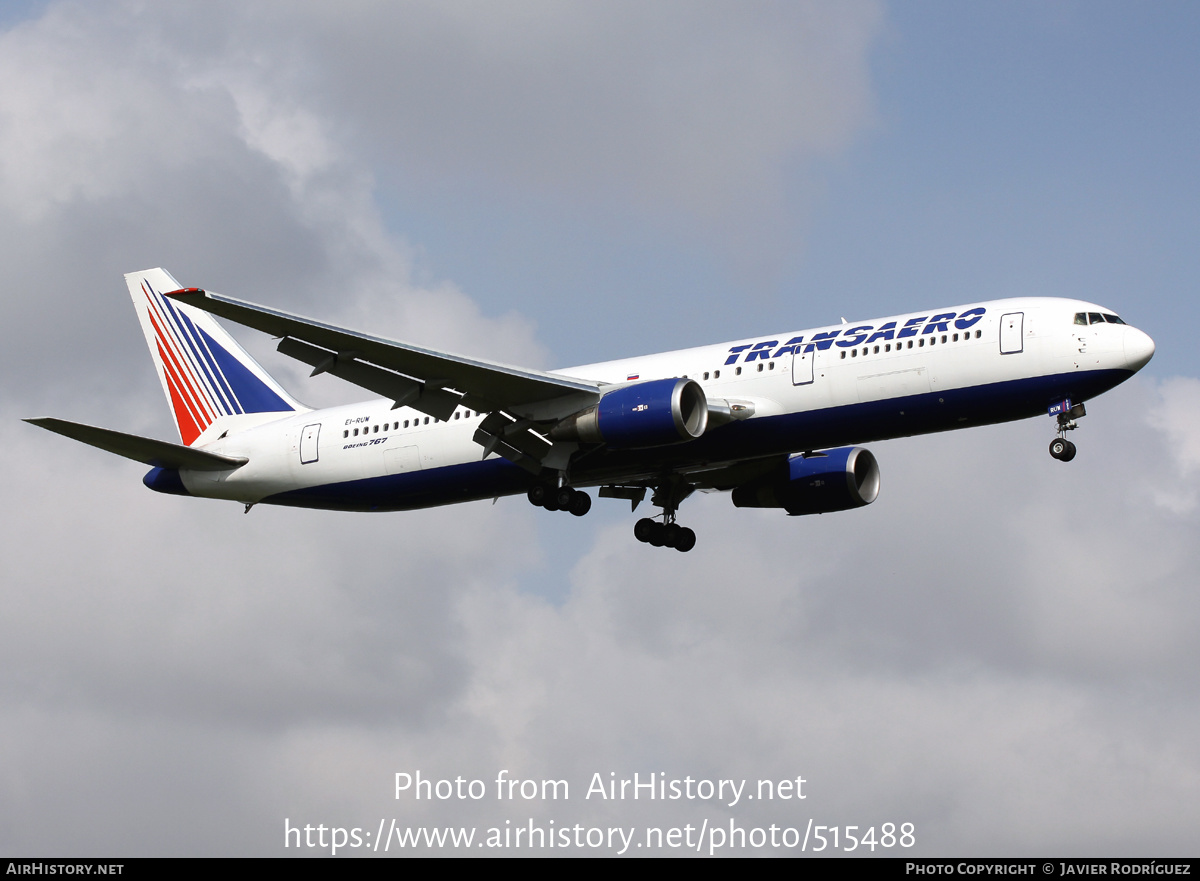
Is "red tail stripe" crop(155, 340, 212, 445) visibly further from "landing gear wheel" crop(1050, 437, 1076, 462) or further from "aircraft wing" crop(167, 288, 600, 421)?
"landing gear wheel" crop(1050, 437, 1076, 462)

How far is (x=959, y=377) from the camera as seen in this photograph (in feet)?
111

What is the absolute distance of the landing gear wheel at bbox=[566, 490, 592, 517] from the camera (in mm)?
38219

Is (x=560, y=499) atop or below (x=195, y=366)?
below

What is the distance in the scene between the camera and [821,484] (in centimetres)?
4178

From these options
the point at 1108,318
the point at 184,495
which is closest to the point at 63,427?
the point at 184,495

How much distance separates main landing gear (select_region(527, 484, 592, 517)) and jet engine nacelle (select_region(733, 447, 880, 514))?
6.32 meters

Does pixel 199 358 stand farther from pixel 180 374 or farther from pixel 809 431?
pixel 809 431

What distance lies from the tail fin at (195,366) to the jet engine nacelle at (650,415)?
42.3ft

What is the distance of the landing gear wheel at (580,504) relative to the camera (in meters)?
38.2

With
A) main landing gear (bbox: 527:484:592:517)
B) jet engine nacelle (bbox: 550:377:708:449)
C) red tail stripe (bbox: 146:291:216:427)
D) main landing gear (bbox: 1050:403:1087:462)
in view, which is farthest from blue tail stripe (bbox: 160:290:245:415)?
main landing gear (bbox: 1050:403:1087:462)

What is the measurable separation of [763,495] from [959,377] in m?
9.89

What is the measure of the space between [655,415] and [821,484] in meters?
9.11

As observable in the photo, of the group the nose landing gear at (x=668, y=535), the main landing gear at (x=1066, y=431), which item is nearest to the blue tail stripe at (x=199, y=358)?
the nose landing gear at (x=668, y=535)

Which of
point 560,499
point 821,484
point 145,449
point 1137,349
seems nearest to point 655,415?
point 560,499
